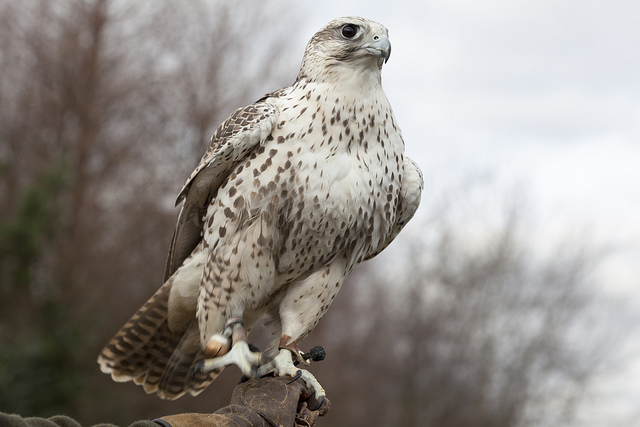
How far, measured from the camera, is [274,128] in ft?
9.62

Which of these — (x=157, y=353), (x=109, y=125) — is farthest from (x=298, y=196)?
(x=109, y=125)

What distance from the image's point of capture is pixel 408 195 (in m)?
3.25

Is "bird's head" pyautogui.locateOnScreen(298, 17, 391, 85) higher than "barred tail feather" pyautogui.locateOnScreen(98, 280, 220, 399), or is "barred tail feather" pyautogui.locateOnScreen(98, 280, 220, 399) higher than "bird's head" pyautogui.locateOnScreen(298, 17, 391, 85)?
"bird's head" pyautogui.locateOnScreen(298, 17, 391, 85)

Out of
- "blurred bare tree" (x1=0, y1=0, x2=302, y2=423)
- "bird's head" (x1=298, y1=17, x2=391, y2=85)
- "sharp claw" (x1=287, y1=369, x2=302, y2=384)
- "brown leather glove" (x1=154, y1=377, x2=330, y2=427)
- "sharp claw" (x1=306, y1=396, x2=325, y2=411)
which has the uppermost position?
"blurred bare tree" (x1=0, y1=0, x2=302, y2=423)

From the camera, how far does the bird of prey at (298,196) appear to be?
2.84m

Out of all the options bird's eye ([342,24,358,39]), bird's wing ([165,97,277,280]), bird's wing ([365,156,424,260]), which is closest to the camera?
bird's wing ([165,97,277,280])

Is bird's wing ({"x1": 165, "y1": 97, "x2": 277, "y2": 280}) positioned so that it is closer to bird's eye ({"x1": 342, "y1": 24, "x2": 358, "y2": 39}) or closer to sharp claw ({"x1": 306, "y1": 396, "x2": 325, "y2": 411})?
bird's eye ({"x1": 342, "y1": 24, "x2": 358, "y2": 39})

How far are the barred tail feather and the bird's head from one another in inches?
53.9

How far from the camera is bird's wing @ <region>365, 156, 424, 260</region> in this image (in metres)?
3.24

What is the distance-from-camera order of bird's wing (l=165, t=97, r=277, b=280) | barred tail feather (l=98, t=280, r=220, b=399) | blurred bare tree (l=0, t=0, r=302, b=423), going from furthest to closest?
blurred bare tree (l=0, t=0, r=302, b=423) < barred tail feather (l=98, t=280, r=220, b=399) < bird's wing (l=165, t=97, r=277, b=280)

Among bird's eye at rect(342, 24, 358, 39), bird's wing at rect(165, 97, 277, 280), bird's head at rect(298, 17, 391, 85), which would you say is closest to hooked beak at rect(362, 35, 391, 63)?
bird's head at rect(298, 17, 391, 85)

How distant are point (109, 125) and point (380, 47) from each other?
A: 1145cm

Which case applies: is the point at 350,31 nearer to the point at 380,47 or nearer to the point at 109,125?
the point at 380,47

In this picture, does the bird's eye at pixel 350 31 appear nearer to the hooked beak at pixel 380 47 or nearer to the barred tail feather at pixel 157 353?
the hooked beak at pixel 380 47
